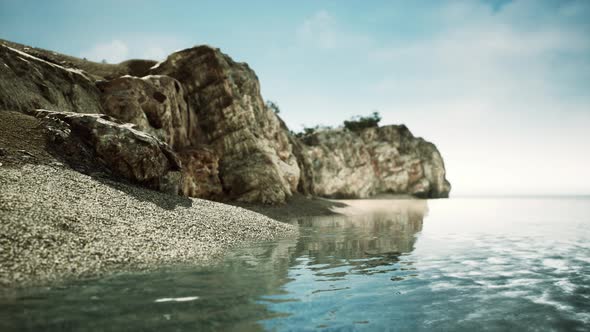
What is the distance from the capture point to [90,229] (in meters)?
11.6

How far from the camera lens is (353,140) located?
3492 inches

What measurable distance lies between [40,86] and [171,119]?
10.9 meters

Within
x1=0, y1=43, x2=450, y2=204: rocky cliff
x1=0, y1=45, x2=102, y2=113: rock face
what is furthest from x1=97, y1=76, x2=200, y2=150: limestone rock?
x1=0, y1=45, x2=102, y2=113: rock face

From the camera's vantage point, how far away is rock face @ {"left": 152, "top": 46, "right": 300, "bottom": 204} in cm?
3656

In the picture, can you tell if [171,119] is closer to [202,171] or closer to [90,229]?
[202,171]

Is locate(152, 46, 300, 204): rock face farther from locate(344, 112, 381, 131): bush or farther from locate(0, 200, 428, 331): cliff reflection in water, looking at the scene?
locate(344, 112, 381, 131): bush

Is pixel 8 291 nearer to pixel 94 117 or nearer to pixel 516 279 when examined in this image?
pixel 516 279

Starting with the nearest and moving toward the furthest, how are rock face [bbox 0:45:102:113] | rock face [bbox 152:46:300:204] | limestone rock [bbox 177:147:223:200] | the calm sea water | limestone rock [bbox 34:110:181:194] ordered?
the calm sea water, rock face [bbox 0:45:102:113], limestone rock [bbox 34:110:181:194], limestone rock [bbox 177:147:223:200], rock face [bbox 152:46:300:204]

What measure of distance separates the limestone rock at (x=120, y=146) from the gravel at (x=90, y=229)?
2.36 metres

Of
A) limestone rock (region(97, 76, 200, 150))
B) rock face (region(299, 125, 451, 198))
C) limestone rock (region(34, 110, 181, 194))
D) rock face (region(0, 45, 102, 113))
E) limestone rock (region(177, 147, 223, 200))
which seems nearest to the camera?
rock face (region(0, 45, 102, 113))

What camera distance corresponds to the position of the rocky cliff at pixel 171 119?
20875mm

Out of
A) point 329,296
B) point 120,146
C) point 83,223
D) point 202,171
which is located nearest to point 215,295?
point 329,296

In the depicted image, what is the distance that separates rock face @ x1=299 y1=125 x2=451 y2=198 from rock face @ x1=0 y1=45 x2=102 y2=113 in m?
53.0

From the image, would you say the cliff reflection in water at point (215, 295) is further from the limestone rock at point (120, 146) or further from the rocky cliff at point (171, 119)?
the rocky cliff at point (171, 119)
